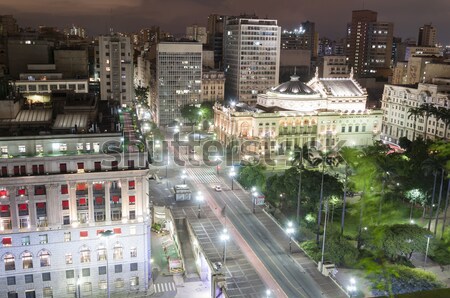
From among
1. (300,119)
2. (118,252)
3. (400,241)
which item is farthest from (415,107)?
(118,252)

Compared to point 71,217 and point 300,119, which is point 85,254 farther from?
point 300,119

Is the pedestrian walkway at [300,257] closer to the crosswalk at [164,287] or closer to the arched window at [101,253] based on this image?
the crosswalk at [164,287]

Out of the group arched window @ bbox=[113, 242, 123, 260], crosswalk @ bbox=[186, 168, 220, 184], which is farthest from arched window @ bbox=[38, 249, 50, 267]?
crosswalk @ bbox=[186, 168, 220, 184]

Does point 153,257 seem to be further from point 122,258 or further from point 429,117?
point 429,117

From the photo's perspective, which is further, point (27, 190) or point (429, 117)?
point (429, 117)

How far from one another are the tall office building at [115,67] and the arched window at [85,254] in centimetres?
10218

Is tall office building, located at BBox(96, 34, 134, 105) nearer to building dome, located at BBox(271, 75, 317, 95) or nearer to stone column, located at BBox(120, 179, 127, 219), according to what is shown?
building dome, located at BBox(271, 75, 317, 95)

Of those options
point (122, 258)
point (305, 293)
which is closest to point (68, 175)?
point (122, 258)

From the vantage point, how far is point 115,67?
178125 mm

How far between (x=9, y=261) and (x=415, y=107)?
150 m

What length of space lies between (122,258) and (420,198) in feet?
227

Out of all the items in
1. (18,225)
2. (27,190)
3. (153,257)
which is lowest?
(153,257)

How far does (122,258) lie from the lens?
82.6 metres

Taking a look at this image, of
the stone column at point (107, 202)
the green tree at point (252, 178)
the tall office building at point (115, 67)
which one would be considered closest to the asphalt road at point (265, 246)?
the green tree at point (252, 178)
